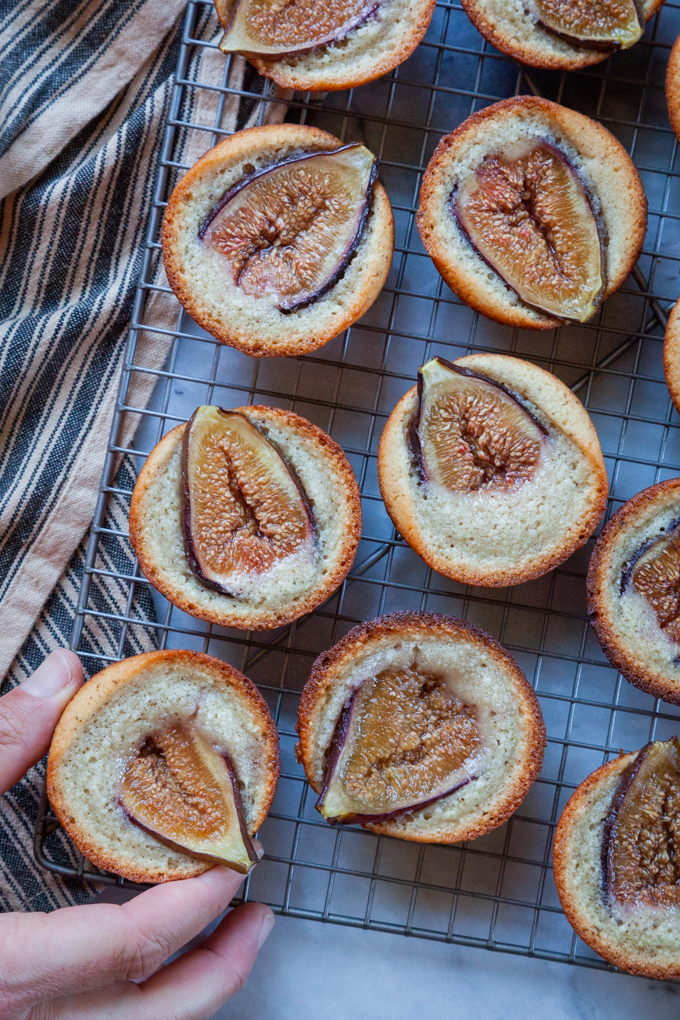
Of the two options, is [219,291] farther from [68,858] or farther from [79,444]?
[68,858]

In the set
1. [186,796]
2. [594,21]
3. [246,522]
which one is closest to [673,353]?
[594,21]

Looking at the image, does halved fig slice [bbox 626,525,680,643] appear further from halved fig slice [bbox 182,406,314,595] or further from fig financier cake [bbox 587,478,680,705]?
halved fig slice [bbox 182,406,314,595]

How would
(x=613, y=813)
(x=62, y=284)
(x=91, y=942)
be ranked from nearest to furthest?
(x=91, y=942) → (x=613, y=813) → (x=62, y=284)

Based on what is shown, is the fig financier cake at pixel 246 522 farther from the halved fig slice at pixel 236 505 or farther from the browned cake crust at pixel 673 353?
the browned cake crust at pixel 673 353

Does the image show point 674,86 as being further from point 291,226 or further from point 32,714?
point 32,714

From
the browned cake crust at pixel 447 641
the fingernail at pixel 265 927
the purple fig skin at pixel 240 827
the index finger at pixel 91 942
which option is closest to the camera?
the index finger at pixel 91 942

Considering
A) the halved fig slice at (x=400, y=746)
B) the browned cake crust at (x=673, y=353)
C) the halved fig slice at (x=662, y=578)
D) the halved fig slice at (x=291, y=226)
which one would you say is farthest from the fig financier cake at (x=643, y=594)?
the halved fig slice at (x=291, y=226)

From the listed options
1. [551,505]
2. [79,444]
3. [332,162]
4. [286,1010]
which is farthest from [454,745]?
[332,162]
